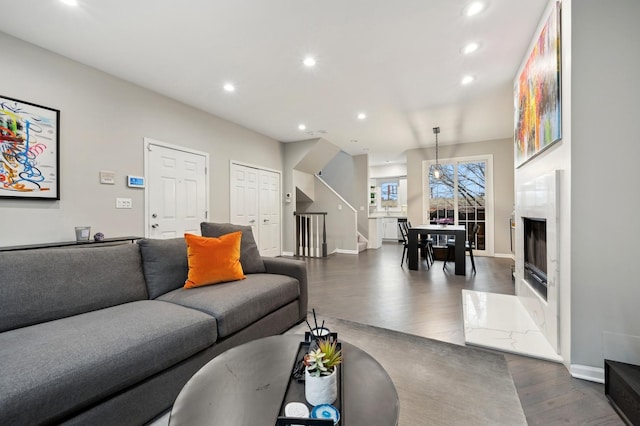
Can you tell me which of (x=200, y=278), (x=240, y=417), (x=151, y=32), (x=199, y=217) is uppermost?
(x=151, y=32)

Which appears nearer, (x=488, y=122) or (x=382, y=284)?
(x=382, y=284)

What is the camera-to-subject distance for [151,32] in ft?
8.53

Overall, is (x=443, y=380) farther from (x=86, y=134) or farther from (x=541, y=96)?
(x=86, y=134)

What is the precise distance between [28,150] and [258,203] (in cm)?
366

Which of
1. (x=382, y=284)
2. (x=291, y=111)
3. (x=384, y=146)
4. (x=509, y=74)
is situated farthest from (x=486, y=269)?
(x=291, y=111)

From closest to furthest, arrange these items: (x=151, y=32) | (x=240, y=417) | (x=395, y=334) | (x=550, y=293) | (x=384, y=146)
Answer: (x=240, y=417) → (x=550, y=293) → (x=395, y=334) → (x=151, y=32) → (x=384, y=146)

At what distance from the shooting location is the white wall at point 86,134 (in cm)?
271

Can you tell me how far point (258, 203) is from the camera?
600cm

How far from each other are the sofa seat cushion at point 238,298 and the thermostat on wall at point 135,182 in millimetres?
2212

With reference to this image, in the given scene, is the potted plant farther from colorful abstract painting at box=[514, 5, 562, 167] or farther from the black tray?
colorful abstract painting at box=[514, 5, 562, 167]

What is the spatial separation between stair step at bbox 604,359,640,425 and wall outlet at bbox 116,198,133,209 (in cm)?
484

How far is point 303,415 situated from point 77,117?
154 inches

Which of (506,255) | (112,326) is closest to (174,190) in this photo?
(112,326)

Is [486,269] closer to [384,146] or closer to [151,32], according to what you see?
[384,146]
